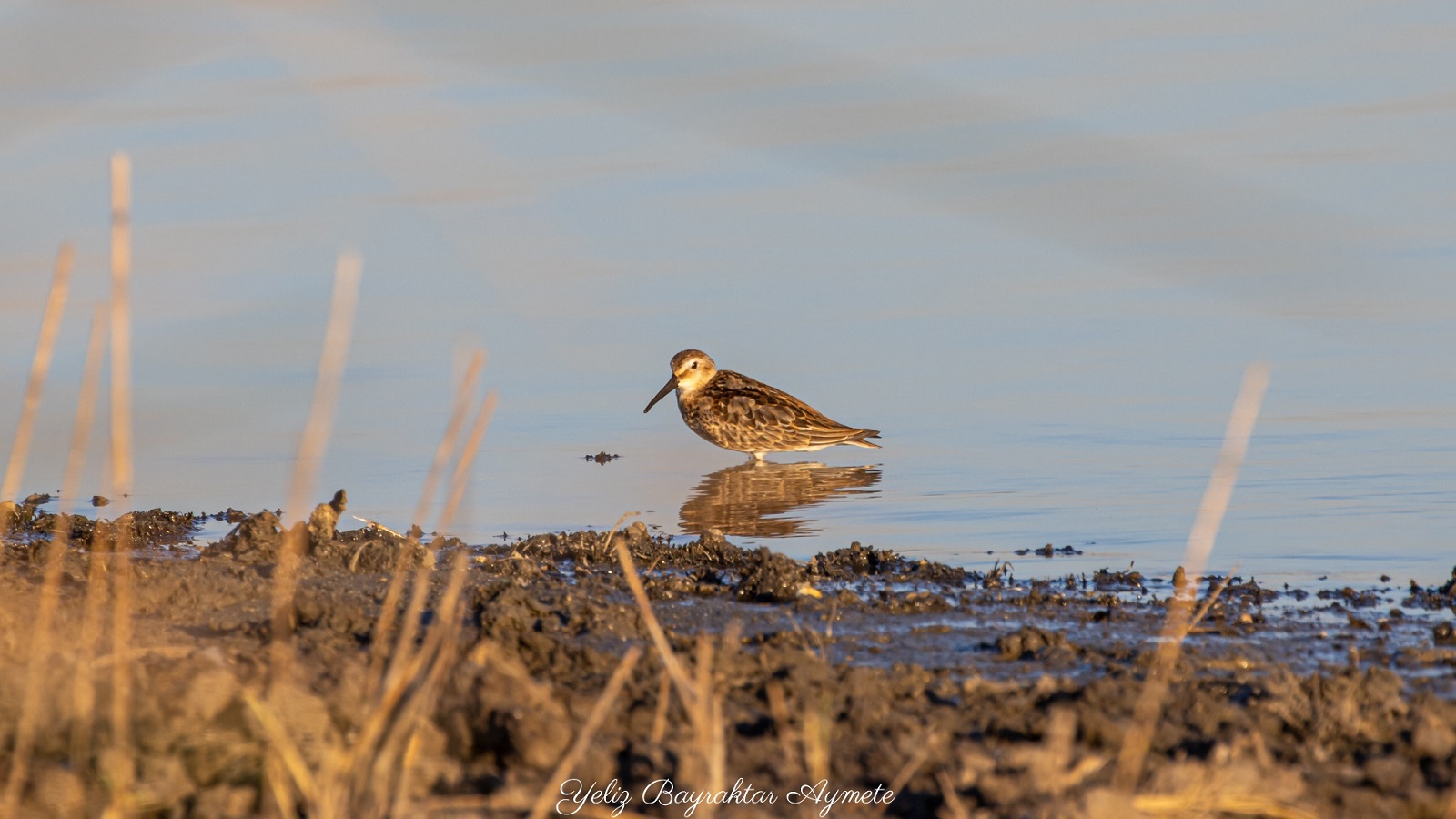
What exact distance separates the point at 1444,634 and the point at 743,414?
8200mm

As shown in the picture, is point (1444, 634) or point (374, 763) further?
point (1444, 634)

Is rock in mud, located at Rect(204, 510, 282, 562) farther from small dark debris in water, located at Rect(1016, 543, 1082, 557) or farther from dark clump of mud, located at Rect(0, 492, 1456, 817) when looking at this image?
small dark debris in water, located at Rect(1016, 543, 1082, 557)

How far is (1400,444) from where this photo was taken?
35.0 ft

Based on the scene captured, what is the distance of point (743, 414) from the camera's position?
1358 cm

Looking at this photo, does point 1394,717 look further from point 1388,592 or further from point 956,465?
point 956,465

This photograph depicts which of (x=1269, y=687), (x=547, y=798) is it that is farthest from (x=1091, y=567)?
(x=547, y=798)

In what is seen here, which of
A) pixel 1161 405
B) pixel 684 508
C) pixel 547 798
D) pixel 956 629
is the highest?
pixel 1161 405

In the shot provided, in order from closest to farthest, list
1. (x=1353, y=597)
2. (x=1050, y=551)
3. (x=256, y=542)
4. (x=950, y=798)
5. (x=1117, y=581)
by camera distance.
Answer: (x=950, y=798) → (x=1353, y=597) → (x=1117, y=581) → (x=256, y=542) → (x=1050, y=551)

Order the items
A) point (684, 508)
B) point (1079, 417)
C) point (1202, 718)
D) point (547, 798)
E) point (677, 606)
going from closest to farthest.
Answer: point (547, 798) → point (1202, 718) → point (677, 606) → point (684, 508) → point (1079, 417)

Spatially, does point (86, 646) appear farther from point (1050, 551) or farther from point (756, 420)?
point (756, 420)

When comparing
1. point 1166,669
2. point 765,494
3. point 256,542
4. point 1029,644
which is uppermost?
point 765,494

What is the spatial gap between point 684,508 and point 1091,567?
3.37 meters

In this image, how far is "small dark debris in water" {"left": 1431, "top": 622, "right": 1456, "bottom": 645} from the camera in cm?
570

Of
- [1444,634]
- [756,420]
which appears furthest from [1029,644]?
[756,420]
